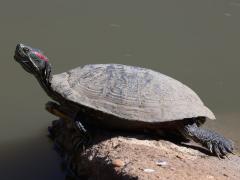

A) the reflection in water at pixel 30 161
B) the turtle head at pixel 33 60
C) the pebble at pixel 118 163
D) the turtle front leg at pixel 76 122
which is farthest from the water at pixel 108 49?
the pebble at pixel 118 163

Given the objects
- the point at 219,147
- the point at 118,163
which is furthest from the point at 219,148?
the point at 118,163

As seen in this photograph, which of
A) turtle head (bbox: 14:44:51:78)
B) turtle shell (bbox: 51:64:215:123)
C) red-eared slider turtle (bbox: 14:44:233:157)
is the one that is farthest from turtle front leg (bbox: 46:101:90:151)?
turtle head (bbox: 14:44:51:78)

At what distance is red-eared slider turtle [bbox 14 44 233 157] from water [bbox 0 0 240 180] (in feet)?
2.57

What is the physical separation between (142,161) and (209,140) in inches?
32.5

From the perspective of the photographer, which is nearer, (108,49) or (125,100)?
(125,100)

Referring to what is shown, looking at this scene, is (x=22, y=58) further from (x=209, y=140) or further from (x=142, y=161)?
(x=209, y=140)

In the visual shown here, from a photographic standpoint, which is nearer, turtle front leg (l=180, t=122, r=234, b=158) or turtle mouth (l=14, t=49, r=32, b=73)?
turtle front leg (l=180, t=122, r=234, b=158)

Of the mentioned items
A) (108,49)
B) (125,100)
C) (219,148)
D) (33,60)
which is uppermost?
(33,60)

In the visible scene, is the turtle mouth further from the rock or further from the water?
the water

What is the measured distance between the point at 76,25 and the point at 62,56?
146 cm

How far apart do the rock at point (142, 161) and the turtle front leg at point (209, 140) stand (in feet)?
0.25

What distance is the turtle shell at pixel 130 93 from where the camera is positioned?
4375 millimetres

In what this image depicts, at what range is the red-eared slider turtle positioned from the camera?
14.3 feet

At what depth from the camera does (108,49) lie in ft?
25.0
